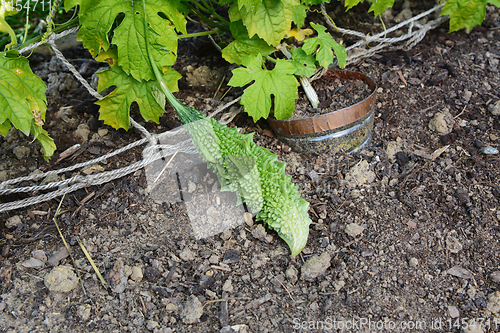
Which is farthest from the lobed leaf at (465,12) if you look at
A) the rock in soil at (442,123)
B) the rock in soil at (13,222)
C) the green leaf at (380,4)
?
the rock in soil at (13,222)

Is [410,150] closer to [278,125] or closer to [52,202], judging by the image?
[278,125]

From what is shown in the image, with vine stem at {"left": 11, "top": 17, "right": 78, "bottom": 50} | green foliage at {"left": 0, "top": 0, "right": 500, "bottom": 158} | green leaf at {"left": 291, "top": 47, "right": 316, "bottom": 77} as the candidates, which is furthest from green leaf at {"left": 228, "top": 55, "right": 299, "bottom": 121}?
vine stem at {"left": 11, "top": 17, "right": 78, "bottom": 50}

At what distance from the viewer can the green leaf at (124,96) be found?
2555mm

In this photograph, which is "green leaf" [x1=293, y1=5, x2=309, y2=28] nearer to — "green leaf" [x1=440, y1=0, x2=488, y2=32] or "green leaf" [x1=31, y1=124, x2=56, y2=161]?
"green leaf" [x1=440, y1=0, x2=488, y2=32]

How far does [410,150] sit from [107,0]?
224cm

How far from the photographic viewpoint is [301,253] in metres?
2.25

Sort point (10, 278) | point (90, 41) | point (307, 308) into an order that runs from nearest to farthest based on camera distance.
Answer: point (307, 308) → point (10, 278) → point (90, 41)

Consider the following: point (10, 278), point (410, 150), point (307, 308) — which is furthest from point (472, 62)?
point (10, 278)

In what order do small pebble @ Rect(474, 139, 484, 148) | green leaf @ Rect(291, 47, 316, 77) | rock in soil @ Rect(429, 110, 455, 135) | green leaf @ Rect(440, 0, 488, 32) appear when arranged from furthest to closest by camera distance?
green leaf @ Rect(440, 0, 488, 32)
rock in soil @ Rect(429, 110, 455, 135)
small pebble @ Rect(474, 139, 484, 148)
green leaf @ Rect(291, 47, 316, 77)

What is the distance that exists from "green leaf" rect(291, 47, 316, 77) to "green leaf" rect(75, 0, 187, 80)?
0.79 meters

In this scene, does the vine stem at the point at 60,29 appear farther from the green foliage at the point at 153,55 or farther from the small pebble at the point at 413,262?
the small pebble at the point at 413,262

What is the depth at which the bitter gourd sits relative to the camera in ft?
7.15

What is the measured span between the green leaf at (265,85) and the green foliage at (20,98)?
45.6 inches

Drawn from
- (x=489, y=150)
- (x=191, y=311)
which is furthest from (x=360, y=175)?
(x=191, y=311)
